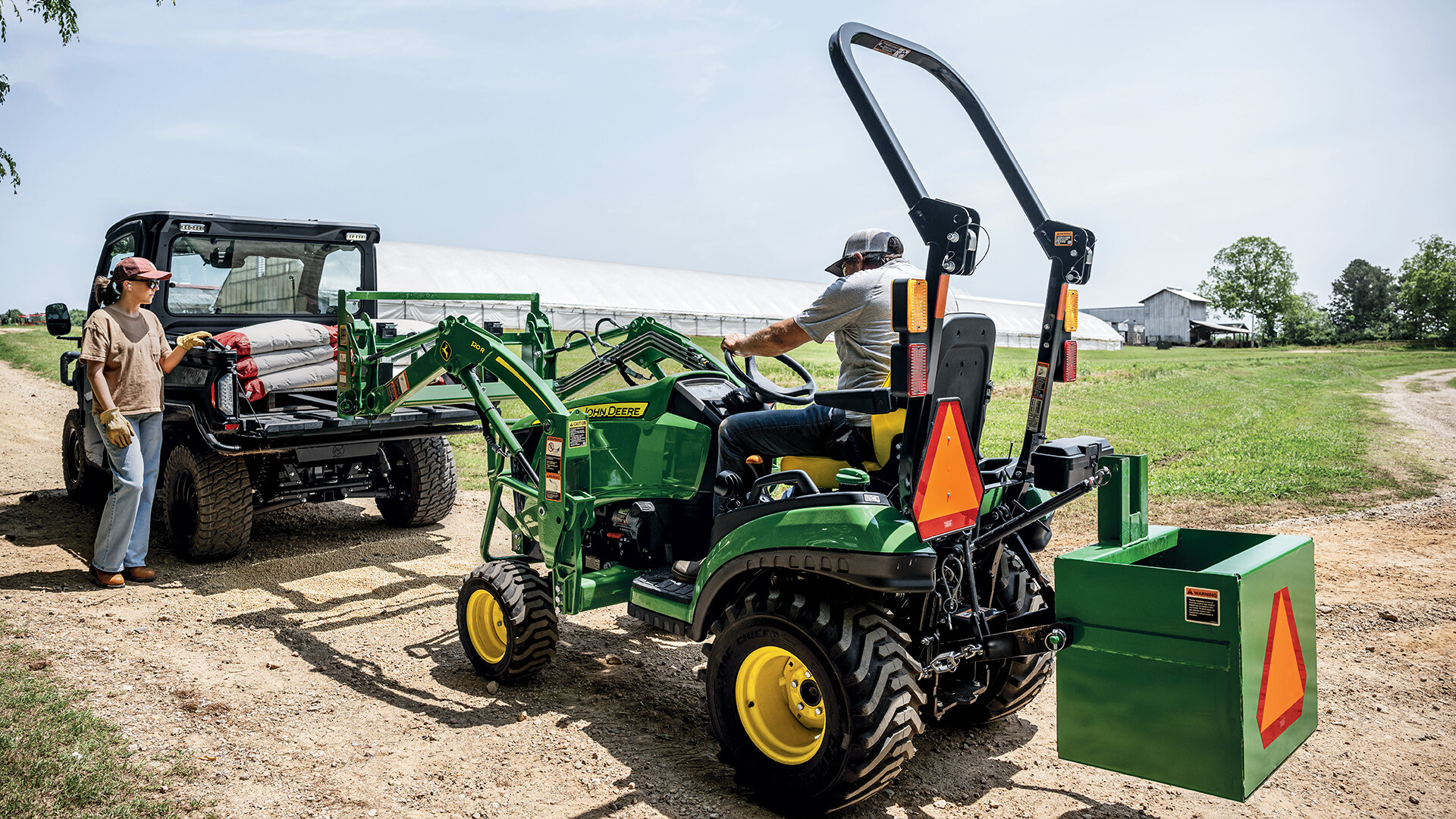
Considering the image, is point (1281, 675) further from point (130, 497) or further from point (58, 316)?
point (58, 316)

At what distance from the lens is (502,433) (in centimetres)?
498

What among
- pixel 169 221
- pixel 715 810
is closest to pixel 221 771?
pixel 715 810

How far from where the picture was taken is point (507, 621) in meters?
4.43

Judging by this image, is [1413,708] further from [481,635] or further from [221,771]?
[221,771]

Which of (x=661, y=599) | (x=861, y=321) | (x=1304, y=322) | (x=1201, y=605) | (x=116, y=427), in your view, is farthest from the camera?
(x=1304, y=322)

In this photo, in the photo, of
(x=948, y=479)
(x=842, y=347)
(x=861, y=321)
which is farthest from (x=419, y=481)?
(x=948, y=479)

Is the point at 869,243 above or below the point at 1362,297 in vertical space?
below

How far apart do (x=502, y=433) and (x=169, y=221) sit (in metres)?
3.85

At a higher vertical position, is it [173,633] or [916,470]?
[916,470]

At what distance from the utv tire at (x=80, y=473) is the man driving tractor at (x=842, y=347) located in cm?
655

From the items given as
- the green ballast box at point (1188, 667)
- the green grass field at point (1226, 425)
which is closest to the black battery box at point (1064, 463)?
the green ballast box at point (1188, 667)

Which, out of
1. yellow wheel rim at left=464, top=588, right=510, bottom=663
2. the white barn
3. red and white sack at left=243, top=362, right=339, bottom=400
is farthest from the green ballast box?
the white barn

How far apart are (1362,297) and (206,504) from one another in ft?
316

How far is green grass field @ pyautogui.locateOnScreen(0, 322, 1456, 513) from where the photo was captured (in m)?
9.72
